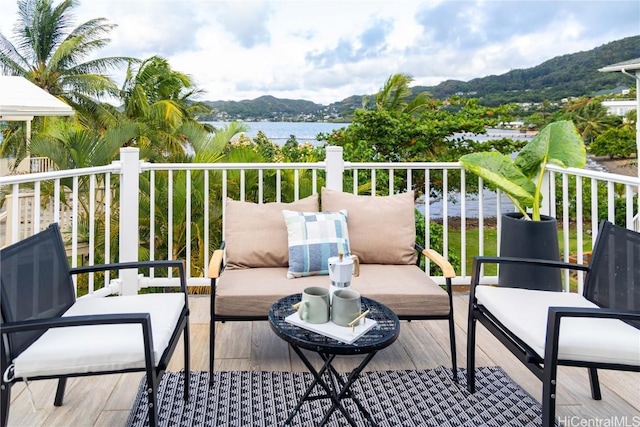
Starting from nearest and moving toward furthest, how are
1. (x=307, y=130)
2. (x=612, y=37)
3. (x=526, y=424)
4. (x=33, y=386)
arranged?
(x=526, y=424), (x=33, y=386), (x=612, y=37), (x=307, y=130)

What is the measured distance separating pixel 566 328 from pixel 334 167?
205 centimetres

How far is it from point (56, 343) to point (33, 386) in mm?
907

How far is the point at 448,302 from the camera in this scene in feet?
7.58

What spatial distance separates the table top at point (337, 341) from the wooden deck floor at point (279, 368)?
26.4 inches

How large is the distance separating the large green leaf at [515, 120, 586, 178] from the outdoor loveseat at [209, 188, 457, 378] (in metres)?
1.05

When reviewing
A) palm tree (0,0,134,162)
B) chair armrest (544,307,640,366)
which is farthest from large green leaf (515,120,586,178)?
palm tree (0,0,134,162)

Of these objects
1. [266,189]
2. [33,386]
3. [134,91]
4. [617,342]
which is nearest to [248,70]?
[134,91]

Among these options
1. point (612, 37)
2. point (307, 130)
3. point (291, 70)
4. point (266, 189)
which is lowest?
point (266, 189)

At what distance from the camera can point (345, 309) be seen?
1677 mm

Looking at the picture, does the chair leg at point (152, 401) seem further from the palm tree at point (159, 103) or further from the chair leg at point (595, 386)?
the palm tree at point (159, 103)

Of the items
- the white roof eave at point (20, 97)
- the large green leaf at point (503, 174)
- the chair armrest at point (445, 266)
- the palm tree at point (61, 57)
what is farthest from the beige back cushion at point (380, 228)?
the palm tree at point (61, 57)

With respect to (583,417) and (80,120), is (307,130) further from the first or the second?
(80,120)

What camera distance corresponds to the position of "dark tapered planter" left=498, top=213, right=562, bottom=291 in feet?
9.62

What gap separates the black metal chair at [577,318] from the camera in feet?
5.03
